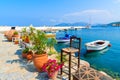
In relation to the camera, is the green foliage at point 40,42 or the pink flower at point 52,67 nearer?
the pink flower at point 52,67

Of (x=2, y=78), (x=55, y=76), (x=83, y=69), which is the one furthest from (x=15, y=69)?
(x=83, y=69)

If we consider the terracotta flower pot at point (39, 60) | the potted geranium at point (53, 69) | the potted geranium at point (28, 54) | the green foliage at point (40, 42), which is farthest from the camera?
the potted geranium at point (28, 54)

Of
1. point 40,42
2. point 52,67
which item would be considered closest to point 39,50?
point 40,42

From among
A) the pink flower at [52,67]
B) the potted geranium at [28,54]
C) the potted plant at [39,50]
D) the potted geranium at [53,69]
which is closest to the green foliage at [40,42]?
A: the potted plant at [39,50]

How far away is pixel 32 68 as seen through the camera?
6199 mm

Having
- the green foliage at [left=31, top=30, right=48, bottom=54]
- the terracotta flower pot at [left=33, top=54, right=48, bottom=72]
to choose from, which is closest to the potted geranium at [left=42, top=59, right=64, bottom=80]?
the terracotta flower pot at [left=33, top=54, right=48, bottom=72]

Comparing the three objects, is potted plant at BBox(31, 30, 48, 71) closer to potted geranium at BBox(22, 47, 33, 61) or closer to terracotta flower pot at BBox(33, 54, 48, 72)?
terracotta flower pot at BBox(33, 54, 48, 72)

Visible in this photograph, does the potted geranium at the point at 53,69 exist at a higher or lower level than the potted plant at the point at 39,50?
lower

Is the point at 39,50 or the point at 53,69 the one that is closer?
the point at 53,69

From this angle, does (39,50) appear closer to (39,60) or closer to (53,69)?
(39,60)

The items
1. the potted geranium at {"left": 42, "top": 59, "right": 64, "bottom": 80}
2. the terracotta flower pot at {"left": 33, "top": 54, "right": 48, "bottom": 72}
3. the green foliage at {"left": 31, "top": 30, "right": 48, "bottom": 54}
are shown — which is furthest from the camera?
the green foliage at {"left": 31, "top": 30, "right": 48, "bottom": 54}

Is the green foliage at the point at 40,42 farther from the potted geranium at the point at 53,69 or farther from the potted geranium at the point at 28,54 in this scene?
the potted geranium at the point at 28,54

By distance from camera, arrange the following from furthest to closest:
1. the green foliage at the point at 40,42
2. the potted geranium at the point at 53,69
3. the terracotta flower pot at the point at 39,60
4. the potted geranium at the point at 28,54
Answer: the potted geranium at the point at 28,54 → the green foliage at the point at 40,42 → the terracotta flower pot at the point at 39,60 → the potted geranium at the point at 53,69

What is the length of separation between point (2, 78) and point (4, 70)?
88 cm
